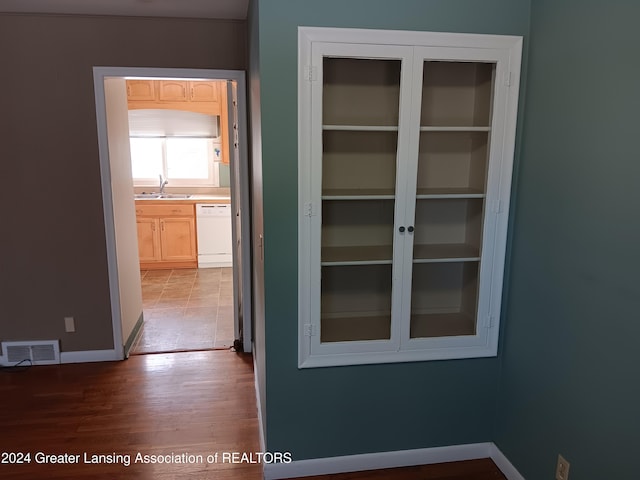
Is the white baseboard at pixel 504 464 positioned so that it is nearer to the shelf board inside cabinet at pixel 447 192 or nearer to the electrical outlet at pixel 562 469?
the electrical outlet at pixel 562 469

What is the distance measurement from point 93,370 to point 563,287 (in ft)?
10.4

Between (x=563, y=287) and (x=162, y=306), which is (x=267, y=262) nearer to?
(x=563, y=287)

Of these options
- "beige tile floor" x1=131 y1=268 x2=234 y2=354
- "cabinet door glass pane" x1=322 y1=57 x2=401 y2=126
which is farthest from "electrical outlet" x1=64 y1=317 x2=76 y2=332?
"cabinet door glass pane" x1=322 y1=57 x2=401 y2=126

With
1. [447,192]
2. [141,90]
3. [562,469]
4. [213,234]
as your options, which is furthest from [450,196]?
[141,90]

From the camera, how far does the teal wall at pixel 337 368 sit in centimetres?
196

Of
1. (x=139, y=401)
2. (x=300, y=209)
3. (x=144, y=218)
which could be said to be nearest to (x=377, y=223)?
(x=300, y=209)

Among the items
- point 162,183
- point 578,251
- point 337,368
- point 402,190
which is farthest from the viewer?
point 162,183

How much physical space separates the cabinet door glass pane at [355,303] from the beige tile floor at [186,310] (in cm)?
174

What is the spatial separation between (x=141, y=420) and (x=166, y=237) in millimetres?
3593

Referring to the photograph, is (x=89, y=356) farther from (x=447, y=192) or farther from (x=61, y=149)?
(x=447, y=192)

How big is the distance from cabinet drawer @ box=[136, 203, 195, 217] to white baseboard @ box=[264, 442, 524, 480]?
4293 mm

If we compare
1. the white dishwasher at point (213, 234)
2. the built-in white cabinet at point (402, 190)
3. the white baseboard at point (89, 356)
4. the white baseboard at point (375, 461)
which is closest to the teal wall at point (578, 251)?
the built-in white cabinet at point (402, 190)

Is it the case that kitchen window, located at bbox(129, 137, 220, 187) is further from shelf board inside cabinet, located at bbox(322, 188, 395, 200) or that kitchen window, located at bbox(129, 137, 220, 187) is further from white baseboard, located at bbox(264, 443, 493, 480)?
white baseboard, located at bbox(264, 443, 493, 480)

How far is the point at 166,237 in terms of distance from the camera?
20.1 feet
